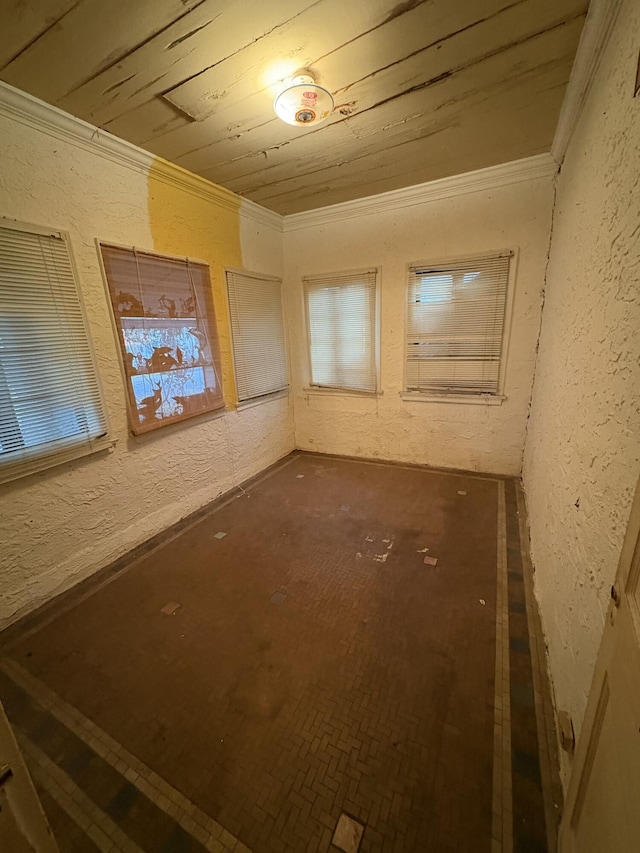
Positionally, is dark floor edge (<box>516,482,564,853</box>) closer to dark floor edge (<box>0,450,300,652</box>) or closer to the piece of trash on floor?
the piece of trash on floor

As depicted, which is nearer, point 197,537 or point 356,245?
point 197,537

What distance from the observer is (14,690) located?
133 centimetres

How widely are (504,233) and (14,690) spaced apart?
155 inches

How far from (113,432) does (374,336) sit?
232 centimetres

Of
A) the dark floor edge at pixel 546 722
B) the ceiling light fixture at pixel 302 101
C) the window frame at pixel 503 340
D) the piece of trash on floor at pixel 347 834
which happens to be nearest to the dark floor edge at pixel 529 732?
the dark floor edge at pixel 546 722

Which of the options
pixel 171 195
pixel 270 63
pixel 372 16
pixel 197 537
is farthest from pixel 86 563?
pixel 372 16

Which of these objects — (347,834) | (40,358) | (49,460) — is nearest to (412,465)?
(347,834)

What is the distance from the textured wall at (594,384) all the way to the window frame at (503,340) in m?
0.83

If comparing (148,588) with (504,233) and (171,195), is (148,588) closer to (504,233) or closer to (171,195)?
(171,195)

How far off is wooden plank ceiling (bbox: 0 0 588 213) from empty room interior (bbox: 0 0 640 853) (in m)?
0.01

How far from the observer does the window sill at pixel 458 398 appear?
2.82 metres

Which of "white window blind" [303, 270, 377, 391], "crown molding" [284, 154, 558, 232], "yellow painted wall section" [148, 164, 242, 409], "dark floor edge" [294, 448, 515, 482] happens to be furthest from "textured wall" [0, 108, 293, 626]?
"dark floor edge" [294, 448, 515, 482]

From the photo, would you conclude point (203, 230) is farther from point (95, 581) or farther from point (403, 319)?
point (95, 581)

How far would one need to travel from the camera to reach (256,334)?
10.0 ft
